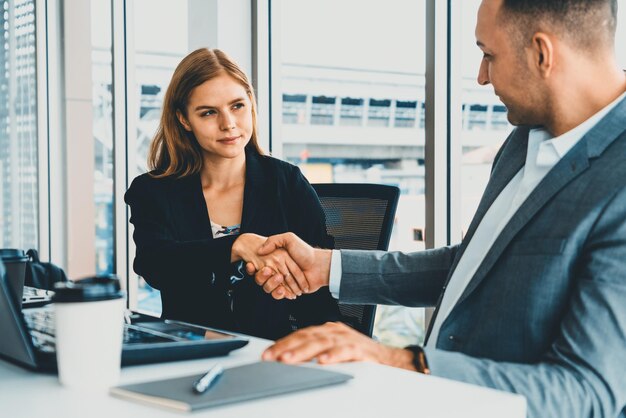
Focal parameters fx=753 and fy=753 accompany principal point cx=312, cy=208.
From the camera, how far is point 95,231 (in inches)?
195

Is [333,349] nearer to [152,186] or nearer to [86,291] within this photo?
[86,291]

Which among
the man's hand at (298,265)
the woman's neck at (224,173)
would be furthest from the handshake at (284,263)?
the woman's neck at (224,173)

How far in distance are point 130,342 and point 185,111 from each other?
4.76ft

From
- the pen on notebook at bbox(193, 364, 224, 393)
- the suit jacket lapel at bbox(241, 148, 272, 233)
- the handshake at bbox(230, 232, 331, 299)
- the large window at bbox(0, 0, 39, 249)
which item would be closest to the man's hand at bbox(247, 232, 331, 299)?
the handshake at bbox(230, 232, 331, 299)

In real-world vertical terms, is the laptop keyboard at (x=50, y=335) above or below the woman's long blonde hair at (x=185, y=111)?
below

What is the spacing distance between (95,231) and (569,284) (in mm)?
4212

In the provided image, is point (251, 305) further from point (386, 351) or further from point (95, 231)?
point (95, 231)

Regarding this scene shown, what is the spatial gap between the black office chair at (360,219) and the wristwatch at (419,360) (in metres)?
0.80

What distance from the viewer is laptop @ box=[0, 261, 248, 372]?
946 millimetres

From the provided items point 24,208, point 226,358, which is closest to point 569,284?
point 226,358

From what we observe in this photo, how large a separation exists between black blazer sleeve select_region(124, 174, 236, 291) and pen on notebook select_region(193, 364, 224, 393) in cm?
103

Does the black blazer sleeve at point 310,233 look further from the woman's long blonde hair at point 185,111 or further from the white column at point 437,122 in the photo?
the white column at point 437,122

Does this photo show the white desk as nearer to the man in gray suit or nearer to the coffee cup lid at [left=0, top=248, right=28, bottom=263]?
the man in gray suit

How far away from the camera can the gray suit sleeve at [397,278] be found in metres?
1.62
